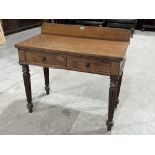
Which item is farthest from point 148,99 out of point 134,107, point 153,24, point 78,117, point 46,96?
point 153,24

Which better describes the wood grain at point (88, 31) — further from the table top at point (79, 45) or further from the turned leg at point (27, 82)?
the turned leg at point (27, 82)

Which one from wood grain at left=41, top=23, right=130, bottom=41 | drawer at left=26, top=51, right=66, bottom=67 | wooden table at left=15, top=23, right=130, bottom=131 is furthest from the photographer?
wood grain at left=41, top=23, right=130, bottom=41

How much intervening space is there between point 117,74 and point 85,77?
137cm

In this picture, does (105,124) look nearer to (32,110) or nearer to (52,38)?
(32,110)

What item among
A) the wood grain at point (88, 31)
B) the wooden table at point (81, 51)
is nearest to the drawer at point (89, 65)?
the wooden table at point (81, 51)

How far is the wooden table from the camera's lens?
1.48 metres

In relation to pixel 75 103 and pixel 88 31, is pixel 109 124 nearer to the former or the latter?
pixel 75 103

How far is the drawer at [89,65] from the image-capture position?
1480 millimetres

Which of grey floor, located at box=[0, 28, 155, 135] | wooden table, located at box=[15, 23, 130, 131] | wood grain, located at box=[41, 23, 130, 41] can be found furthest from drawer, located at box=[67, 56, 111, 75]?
grey floor, located at box=[0, 28, 155, 135]

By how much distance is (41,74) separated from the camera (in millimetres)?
2879

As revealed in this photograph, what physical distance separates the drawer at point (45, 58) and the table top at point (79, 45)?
2.1 inches

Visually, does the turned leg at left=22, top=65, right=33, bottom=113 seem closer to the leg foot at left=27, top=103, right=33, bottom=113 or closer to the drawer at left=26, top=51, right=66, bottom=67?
the leg foot at left=27, top=103, right=33, bottom=113

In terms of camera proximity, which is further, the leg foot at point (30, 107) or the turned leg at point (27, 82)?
the leg foot at point (30, 107)

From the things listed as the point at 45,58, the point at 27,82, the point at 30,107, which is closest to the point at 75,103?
the point at 30,107
